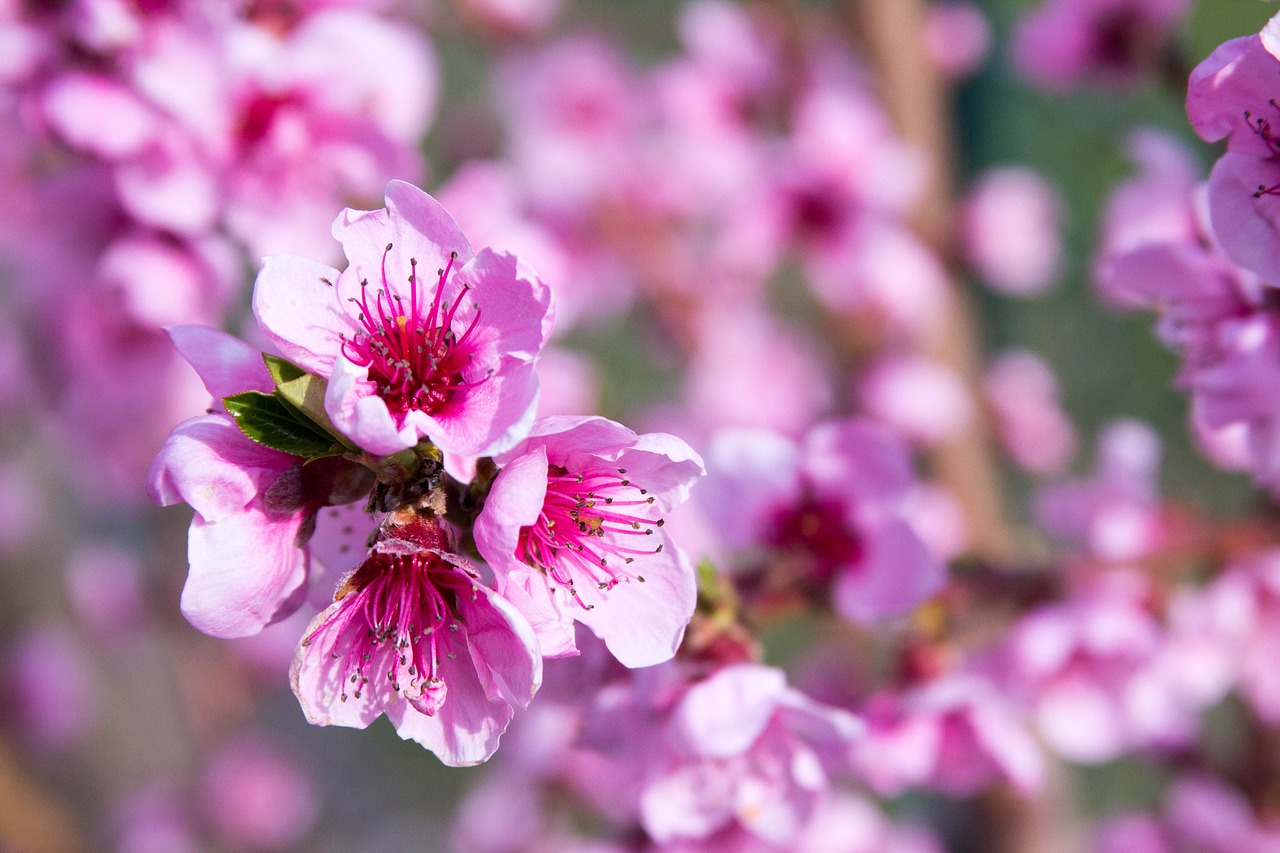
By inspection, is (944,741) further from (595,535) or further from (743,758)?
(595,535)

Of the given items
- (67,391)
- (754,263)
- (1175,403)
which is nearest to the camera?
Result: (67,391)

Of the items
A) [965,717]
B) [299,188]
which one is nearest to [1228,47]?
[965,717]

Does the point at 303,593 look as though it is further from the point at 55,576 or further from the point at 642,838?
the point at 55,576

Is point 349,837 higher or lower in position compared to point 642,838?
lower

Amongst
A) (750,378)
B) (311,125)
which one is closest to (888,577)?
(311,125)

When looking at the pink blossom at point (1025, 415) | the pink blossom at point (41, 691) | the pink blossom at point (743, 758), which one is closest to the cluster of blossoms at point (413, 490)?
the pink blossom at point (743, 758)

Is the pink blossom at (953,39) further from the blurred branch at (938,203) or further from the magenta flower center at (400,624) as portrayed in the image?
the magenta flower center at (400,624)

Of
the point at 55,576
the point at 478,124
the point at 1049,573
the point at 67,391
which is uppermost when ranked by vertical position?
the point at 1049,573
